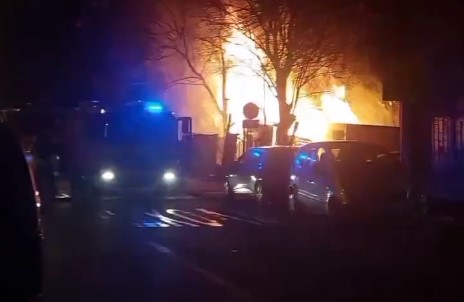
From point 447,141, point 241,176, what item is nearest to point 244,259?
point 241,176

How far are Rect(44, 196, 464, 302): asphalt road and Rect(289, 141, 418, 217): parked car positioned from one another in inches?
14.1

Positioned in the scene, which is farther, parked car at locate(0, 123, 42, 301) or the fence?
the fence

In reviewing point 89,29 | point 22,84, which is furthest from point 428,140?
point 89,29

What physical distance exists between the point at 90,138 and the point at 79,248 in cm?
1185

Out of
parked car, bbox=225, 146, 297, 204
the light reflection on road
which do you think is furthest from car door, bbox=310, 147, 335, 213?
parked car, bbox=225, 146, 297, 204

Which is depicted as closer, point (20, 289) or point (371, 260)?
point (20, 289)

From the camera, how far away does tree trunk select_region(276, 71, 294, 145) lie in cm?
3484

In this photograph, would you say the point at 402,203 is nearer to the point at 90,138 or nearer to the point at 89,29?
the point at 90,138

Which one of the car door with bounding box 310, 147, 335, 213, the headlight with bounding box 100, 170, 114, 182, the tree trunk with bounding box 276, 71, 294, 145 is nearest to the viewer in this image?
the car door with bounding box 310, 147, 335, 213

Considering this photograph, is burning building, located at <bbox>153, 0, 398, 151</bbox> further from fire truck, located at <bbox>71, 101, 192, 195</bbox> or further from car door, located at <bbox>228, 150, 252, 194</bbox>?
car door, located at <bbox>228, 150, 252, 194</bbox>

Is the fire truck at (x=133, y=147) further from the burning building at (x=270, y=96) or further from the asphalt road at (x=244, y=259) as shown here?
the burning building at (x=270, y=96)

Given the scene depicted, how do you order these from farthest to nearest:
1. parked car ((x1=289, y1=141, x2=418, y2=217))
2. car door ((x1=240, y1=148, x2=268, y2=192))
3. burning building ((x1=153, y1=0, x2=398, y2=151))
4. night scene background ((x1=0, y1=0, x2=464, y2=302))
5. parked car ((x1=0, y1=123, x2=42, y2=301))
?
burning building ((x1=153, y1=0, x2=398, y2=151))
car door ((x1=240, y1=148, x2=268, y2=192))
parked car ((x1=289, y1=141, x2=418, y2=217))
night scene background ((x1=0, y1=0, x2=464, y2=302))
parked car ((x1=0, y1=123, x2=42, y2=301))

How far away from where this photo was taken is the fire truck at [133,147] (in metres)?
Answer: 26.9

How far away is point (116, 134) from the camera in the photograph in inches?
1064
